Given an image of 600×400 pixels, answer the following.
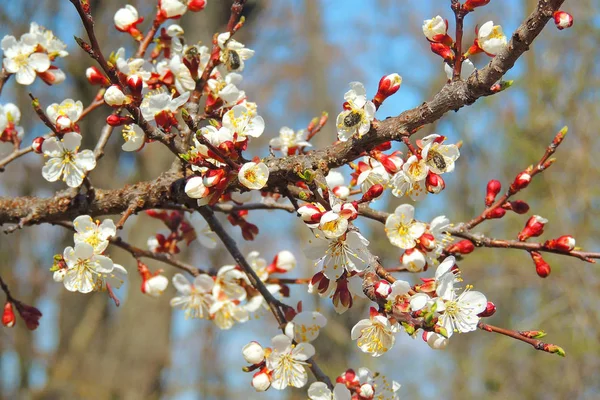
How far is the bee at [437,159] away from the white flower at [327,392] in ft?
1.78

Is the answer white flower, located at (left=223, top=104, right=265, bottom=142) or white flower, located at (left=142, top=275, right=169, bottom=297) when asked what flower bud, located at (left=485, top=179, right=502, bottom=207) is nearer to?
white flower, located at (left=223, top=104, right=265, bottom=142)

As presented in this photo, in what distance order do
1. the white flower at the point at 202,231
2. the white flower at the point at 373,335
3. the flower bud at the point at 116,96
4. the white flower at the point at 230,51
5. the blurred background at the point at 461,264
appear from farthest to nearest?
the blurred background at the point at 461,264 → the white flower at the point at 202,231 → the white flower at the point at 230,51 → the flower bud at the point at 116,96 → the white flower at the point at 373,335

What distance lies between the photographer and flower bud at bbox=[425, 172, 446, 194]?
1230 mm

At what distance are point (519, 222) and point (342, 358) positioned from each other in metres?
2.40

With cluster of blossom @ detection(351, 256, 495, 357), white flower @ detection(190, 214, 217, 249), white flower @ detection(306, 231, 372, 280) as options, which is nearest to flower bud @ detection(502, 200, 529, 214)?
cluster of blossom @ detection(351, 256, 495, 357)

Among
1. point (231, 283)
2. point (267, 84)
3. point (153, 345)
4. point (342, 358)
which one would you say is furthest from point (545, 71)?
point (267, 84)

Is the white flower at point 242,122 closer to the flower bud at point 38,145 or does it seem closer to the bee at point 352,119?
the bee at point 352,119

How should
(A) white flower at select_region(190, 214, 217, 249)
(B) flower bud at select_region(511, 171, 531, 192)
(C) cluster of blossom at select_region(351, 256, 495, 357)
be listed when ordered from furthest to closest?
(A) white flower at select_region(190, 214, 217, 249)
(B) flower bud at select_region(511, 171, 531, 192)
(C) cluster of blossom at select_region(351, 256, 495, 357)

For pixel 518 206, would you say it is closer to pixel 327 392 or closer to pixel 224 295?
pixel 327 392

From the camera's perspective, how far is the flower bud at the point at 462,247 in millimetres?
1475

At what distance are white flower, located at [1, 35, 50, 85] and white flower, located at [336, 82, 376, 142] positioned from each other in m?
1.08

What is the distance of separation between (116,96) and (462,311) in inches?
34.9

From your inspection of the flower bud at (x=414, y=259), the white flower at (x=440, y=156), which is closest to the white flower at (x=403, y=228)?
the flower bud at (x=414, y=259)

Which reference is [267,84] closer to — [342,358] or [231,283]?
[342,358]
